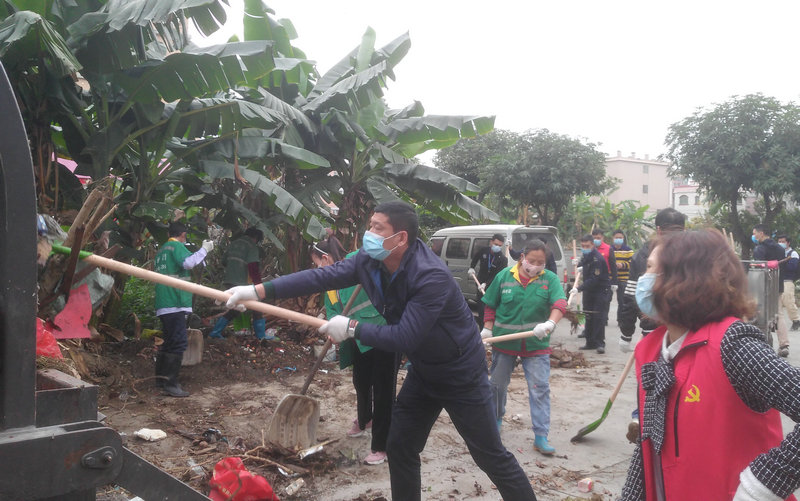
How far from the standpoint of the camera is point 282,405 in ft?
14.5

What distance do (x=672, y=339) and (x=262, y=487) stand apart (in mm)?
2568

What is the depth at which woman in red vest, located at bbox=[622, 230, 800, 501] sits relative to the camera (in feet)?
5.22

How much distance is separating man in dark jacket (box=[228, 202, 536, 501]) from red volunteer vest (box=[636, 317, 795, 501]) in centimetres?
123

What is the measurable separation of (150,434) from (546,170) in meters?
17.0

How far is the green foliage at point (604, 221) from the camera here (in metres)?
23.9

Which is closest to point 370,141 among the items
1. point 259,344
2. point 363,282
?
point 259,344

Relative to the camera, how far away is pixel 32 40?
5379mm

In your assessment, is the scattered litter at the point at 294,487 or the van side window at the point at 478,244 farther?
the van side window at the point at 478,244

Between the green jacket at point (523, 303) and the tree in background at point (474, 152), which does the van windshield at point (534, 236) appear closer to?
the green jacket at point (523, 303)

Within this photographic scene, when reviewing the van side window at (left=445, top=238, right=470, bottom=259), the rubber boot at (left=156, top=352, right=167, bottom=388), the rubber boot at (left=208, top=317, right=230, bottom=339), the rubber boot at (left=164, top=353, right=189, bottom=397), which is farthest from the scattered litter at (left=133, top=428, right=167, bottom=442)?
the van side window at (left=445, top=238, right=470, bottom=259)

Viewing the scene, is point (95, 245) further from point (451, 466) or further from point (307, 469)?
point (451, 466)

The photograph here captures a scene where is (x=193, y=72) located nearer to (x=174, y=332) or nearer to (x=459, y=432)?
(x=174, y=332)

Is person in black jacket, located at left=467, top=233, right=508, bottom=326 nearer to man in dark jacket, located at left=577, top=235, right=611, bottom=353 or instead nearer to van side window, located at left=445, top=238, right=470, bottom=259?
man in dark jacket, located at left=577, top=235, right=611, bottom=353

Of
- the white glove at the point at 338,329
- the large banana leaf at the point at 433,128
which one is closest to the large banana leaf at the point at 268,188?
the large banana leaf at the point at 433,128
